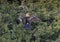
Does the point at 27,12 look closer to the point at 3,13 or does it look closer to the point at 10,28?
the point at 3,13

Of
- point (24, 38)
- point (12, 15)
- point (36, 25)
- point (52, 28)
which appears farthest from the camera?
point (12, 15)

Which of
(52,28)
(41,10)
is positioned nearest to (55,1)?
(41,10)

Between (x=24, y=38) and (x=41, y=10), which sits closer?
(x=24, y=38)

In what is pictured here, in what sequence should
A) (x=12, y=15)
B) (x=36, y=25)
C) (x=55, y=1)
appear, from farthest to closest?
(x=55, y=1) < (x=12, y=15) < (x=36, y=25)

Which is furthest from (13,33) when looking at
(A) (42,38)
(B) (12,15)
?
(B) (12,15)

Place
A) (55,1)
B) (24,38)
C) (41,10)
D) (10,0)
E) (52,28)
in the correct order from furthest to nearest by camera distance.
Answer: (10,0) < (55,1) < (41,10) < (52,28) < (24,38)

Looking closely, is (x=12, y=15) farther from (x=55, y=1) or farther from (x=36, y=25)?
(x=55, y=1)
